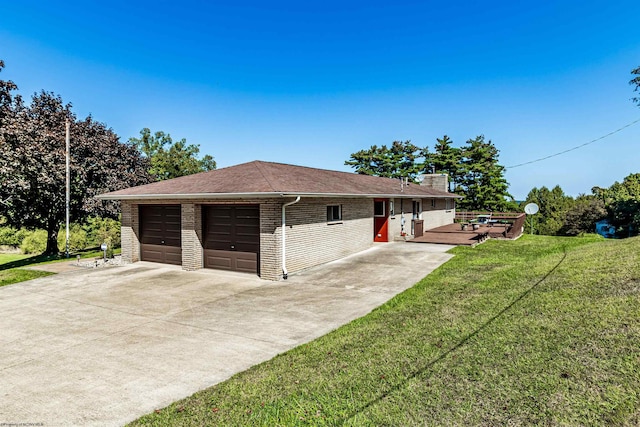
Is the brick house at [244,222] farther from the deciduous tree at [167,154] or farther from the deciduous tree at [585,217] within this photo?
the deciduous tree at [585,217]

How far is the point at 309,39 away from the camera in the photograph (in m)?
25.8

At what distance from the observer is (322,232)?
43.5ft

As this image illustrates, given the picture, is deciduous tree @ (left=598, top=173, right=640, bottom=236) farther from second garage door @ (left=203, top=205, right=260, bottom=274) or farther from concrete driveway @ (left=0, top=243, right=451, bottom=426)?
second garage door @ (left=203, top=205, right=260, bottom=274)

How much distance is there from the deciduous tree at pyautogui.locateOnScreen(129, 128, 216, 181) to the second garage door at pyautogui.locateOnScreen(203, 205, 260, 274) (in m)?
27.2

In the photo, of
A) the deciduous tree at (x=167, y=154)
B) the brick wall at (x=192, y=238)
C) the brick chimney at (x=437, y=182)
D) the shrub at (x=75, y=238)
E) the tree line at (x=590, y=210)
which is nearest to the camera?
the brick wall at (x=192, y=238)

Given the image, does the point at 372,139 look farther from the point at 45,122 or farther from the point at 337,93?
the point at 45,122

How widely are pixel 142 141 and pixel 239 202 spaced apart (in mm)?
44334

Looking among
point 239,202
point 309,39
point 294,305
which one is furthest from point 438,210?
point 294,305

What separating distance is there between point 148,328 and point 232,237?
5.62 meters

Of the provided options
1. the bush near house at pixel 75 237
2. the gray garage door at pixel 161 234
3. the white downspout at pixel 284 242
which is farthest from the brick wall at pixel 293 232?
the bush near house at pixel 75 237

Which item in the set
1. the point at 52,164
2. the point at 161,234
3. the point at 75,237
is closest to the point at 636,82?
the point at 161,234

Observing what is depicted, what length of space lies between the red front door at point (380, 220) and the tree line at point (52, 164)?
1469 cm

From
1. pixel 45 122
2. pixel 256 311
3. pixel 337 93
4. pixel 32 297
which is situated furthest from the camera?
pixel 337 93

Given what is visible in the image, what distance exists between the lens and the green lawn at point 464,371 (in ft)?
11.3
